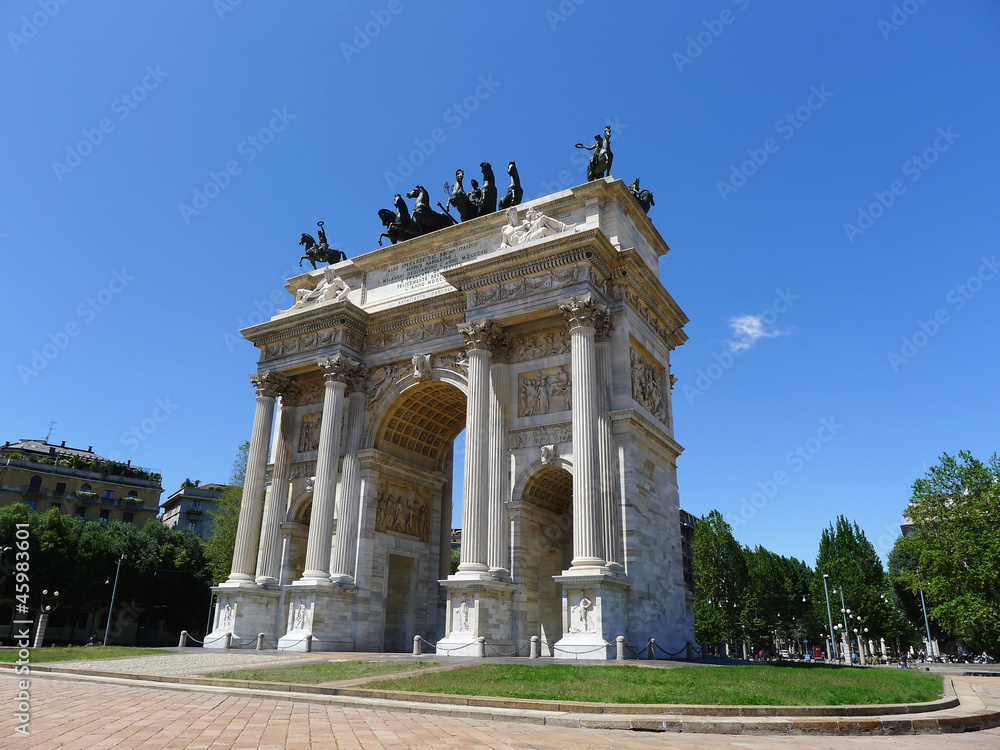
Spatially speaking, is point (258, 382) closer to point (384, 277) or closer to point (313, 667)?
point (384, 277)

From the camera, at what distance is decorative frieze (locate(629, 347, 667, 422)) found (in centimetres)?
2825

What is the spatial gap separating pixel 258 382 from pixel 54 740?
28.3m

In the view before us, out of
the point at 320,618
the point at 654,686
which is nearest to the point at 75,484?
the point at 320,618

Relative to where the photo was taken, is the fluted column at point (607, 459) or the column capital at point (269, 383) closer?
the fluted column at point (607, 459)

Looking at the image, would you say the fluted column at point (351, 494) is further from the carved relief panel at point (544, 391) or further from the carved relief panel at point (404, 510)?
the carved relief panel at point (544, 391)

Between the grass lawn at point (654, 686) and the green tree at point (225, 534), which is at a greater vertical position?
the green tree at point (225, 534)

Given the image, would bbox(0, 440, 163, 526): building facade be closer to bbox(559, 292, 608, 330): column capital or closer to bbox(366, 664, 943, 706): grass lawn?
bbox(559, 292, 608, 330): column capital

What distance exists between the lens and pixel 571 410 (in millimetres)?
26750

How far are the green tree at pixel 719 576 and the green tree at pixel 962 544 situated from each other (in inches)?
793

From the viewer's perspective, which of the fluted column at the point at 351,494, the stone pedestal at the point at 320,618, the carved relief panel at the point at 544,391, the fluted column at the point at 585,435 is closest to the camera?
the fluted column at the point at 585,435

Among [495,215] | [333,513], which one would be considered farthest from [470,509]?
[495,215]

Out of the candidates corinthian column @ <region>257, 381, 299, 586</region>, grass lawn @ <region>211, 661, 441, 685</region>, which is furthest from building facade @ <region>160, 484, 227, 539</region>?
grass lawn @ <region>211, 661, 441, 685</region>

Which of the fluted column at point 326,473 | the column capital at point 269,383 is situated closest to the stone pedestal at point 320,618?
the fluted column at point 326,473

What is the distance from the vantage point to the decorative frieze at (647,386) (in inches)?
1112
